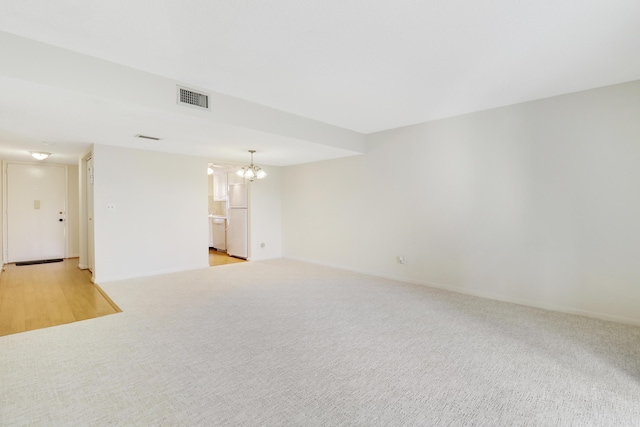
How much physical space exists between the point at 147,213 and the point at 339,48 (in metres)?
4.48

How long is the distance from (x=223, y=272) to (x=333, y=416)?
428cm

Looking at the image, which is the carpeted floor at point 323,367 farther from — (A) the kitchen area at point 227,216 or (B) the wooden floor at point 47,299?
(A) the kitchen area at point 227,216

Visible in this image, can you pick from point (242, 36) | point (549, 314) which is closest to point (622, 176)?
point (549, 314)

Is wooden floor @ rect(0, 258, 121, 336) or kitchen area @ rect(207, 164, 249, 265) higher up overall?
kitchen area @ rect(207, 164, 249, 265)

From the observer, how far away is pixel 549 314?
11.3 feet

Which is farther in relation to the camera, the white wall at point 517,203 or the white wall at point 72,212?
the white wall at point 72,212

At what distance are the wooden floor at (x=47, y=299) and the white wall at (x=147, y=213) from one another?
1.92ft

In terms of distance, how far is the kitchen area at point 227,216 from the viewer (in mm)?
7027

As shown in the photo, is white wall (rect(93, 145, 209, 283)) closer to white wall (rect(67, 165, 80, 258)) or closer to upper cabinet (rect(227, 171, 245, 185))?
upper cabinet (rect(227, 171, 245, 185))

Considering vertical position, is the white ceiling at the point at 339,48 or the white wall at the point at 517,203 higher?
the white ceiling at the point at 339,48

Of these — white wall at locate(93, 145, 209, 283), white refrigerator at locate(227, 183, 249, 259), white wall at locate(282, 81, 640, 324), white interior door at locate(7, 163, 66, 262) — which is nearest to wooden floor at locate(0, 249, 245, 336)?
white wall at locate(93, 145, 209, 283)

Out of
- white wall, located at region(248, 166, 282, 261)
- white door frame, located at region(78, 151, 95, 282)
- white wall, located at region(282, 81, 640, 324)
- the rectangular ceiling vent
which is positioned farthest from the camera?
white wall, located at region(248, 166, 282, 261)

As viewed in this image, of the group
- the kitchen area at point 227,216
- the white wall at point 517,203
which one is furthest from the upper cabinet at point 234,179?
the white wall at point 517,203

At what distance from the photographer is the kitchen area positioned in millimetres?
7027
